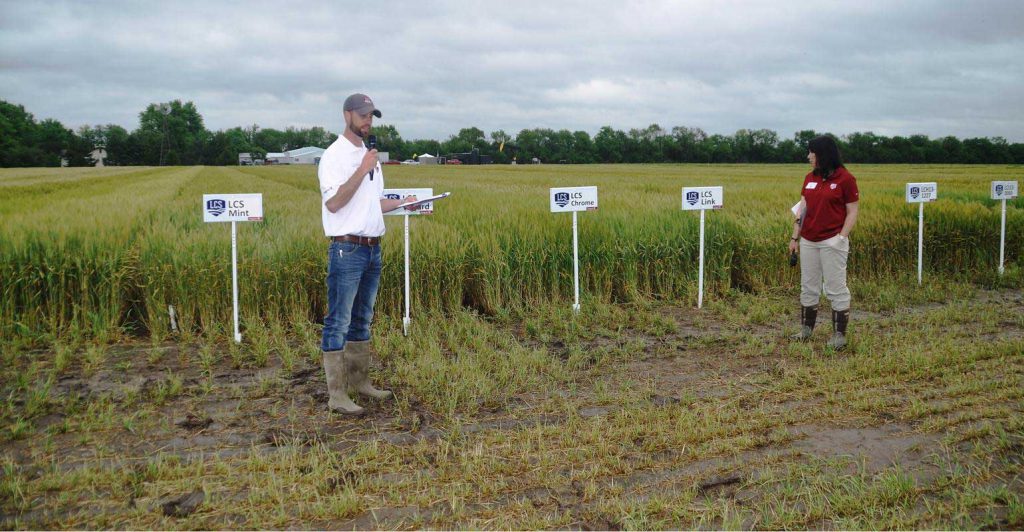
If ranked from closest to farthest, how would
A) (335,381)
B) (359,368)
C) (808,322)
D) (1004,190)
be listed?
1. (335,381)
2. (359,368)
3. (808,322)
4. (1004,190)

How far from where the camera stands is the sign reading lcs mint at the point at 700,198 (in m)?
9.55

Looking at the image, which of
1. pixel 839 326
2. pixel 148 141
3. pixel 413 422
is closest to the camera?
pixel 413 422

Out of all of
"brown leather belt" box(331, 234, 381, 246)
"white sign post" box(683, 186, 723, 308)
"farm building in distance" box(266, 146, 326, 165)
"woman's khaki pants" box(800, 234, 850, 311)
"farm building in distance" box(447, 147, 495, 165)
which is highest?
"farm building in distance" box(266, 146, 326, 165)

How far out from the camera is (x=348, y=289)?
5203 mm

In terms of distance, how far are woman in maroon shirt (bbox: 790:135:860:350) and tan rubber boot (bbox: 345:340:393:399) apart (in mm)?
4589

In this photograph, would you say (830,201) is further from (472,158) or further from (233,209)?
(472,158)

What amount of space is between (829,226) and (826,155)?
2.37 feet

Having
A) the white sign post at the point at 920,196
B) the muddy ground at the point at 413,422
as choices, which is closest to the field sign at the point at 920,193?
the white sign post at the point at 920,196

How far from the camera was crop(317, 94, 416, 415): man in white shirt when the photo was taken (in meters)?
5.02

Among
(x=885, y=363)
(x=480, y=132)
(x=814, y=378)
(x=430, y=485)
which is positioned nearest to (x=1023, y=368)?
(x=885, y=363)

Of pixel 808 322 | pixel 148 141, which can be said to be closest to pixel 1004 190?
pixel 808 322

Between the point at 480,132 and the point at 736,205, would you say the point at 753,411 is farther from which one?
the point at 480,132

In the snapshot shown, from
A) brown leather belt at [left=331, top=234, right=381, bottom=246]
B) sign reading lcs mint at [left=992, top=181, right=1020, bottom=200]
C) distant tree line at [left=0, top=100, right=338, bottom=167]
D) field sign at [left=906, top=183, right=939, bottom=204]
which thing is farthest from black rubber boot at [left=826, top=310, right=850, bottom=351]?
distant tree line at [left=0, top=100, right=338, bottom=167]

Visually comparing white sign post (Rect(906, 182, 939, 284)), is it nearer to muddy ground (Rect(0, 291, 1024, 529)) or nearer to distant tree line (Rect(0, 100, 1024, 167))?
muddy ground (Rect(0, 291, 1024, 529))
